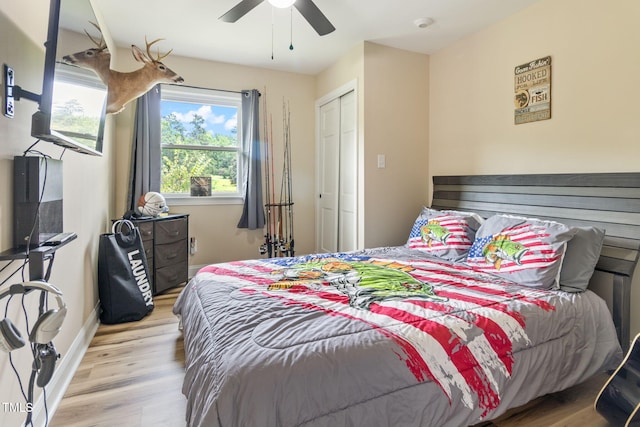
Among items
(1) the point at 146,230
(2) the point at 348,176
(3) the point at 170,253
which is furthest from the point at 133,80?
(2) the point at 348,176

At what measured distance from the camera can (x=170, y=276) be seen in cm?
342

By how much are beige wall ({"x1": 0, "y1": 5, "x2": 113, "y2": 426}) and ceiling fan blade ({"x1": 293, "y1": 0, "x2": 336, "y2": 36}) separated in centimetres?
135

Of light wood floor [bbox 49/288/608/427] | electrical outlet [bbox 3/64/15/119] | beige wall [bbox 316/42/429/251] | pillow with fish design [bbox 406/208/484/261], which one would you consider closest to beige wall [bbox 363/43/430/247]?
beige wall [bbox 316/42/429/251]

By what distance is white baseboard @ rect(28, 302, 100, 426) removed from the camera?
59.2 inches

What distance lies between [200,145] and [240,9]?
2.01 m

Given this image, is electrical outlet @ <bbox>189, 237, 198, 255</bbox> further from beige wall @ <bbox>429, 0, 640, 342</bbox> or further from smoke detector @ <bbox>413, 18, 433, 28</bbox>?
smoke detector @ <bbox>413, 18, 433, 28</bbox>

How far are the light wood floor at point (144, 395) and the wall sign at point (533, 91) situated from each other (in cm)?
176

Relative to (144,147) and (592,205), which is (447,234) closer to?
(592,205)

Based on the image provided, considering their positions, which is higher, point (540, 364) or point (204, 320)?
point (204, 320)

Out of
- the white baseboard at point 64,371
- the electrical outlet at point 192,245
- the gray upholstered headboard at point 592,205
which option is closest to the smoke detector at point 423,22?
the gray upholstered headboard at point 592,205

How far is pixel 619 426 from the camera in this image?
1484 mm

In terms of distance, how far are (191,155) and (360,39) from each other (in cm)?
220

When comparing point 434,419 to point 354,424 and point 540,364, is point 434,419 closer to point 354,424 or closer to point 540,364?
point 354,424

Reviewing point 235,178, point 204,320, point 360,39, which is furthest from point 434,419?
point 235,178
